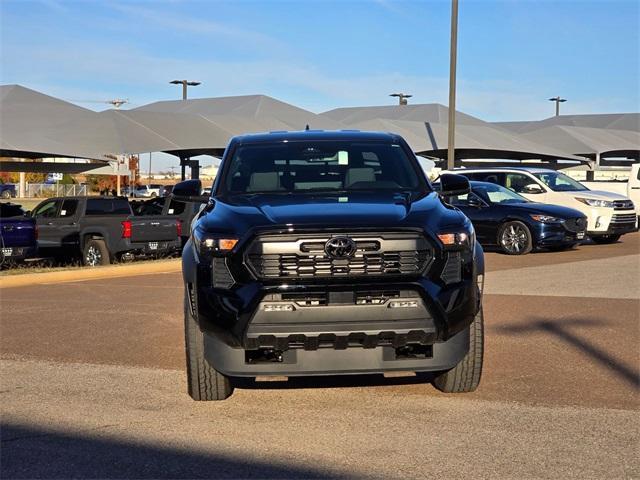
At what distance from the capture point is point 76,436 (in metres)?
5.48

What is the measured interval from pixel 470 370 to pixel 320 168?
2028mm

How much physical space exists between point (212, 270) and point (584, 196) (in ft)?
52.3

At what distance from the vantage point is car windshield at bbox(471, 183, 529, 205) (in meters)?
18.6

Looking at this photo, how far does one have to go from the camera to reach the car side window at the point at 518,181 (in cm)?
2089

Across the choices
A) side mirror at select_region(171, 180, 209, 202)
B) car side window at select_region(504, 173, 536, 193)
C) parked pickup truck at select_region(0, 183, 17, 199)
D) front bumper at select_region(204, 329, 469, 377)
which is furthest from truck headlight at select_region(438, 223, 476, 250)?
parked pickup truck at select_region(0, 183, 17, 199)

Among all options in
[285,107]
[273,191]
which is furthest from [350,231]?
[285,107]

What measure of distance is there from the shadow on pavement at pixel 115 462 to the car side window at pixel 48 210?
13.8 m

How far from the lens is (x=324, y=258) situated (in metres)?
5.46

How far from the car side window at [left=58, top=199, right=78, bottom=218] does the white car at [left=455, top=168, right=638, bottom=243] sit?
8.63 meters

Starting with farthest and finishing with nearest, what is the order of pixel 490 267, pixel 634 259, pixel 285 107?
pixel 285 107 → pixel 634 259 → pixel 490 267

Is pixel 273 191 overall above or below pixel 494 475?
above

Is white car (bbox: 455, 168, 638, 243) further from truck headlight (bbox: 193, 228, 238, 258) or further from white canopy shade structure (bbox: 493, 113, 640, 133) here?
white canopy shade structure (bbox: 493, 113, 640, 133)

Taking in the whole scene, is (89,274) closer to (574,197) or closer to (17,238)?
(17,238)

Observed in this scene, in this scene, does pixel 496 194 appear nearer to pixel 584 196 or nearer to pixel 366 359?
pixel 584 196
